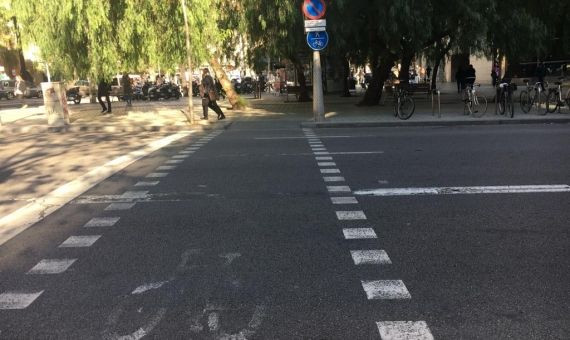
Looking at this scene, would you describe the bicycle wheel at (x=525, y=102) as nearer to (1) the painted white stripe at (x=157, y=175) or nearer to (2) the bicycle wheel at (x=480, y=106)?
(2) the bicycle wheel at (x=480, y=106)

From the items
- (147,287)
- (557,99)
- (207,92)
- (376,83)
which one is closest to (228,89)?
(207,92)

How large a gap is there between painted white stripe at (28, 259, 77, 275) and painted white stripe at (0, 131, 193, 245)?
1030 mm

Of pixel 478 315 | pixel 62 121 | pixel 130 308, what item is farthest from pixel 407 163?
pixel 62 121

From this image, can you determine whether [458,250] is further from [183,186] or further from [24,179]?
[24,179]

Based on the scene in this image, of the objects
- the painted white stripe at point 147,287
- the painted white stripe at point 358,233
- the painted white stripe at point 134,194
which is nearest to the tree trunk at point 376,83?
the painted white stripe at point 134,194

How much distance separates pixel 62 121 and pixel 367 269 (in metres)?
16.8

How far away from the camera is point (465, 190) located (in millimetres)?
7340

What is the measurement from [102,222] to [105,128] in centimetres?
1271

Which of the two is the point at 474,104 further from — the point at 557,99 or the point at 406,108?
the point at 557,99

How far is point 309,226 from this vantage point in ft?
19.3

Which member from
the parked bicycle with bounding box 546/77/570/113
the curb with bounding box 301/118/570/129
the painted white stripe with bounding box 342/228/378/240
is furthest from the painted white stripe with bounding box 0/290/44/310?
the parked bicycle with bounding box 546/77/570/113

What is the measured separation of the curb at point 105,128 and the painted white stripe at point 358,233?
39.5ft

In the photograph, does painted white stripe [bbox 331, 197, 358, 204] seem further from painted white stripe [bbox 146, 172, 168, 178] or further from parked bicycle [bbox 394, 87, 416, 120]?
parked bicycle [bbox 394, 87, 416, 120]

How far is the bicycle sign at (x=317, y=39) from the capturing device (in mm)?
16797
